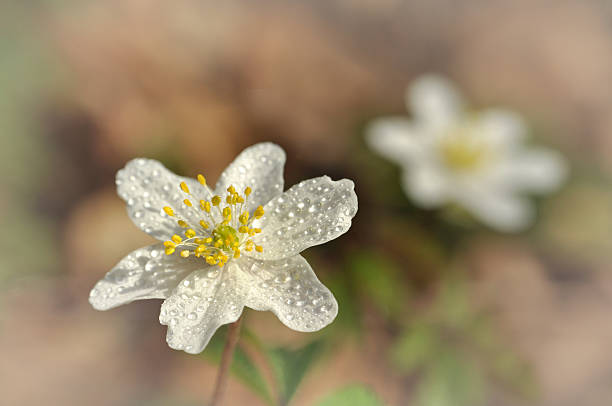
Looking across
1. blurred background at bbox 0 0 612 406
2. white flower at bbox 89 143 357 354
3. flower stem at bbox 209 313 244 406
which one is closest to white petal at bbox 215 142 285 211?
white flower at bbox 89 143 357 354

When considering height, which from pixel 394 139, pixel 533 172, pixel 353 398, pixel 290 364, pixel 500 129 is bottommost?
pixel 353 398

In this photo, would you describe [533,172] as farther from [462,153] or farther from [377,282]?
[377,282]

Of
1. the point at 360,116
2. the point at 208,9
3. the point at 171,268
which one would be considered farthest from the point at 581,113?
the point at 171,268

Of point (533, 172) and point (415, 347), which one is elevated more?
point (533, 172)

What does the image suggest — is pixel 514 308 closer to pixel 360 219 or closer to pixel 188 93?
pixel 360 219

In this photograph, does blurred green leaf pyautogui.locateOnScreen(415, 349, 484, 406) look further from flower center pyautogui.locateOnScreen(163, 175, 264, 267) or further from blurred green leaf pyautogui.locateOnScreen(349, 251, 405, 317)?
flower center pyautogui.locateOnScreen(163, 175, 264, 267)

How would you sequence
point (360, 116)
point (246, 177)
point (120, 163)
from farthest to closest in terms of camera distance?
point (360, 116), point (120, 163), point (246, 177)

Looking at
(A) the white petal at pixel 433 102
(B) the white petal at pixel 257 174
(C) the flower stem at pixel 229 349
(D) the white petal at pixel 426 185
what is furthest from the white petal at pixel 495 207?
(C) the flower stem at pixel 229 349

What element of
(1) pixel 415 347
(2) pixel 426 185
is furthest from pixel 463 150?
(1) pixel 415 347
